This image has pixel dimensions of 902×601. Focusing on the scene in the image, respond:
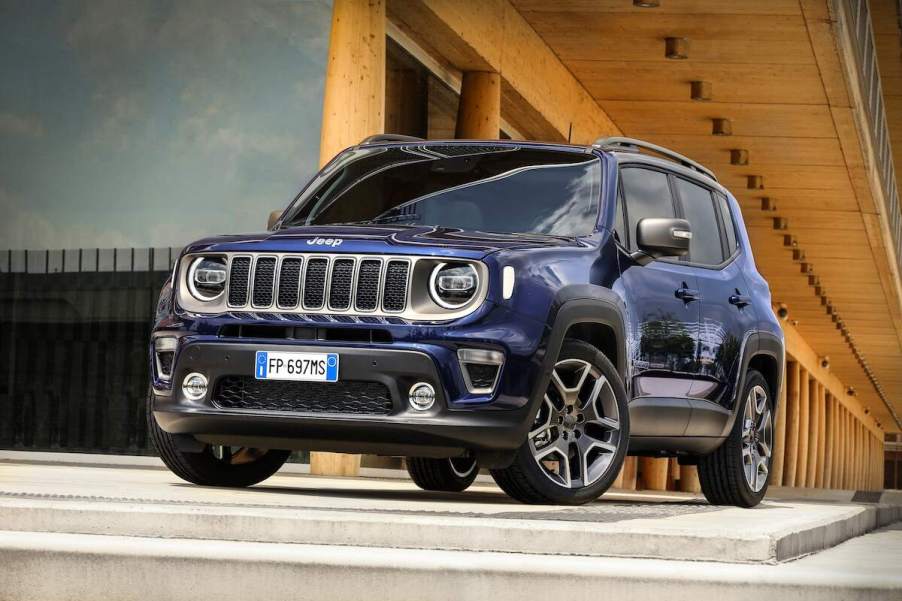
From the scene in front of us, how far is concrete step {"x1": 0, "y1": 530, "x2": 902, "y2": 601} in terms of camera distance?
5105mm

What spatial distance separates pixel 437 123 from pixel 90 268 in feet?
12.6

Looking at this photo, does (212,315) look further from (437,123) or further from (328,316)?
(437,123)

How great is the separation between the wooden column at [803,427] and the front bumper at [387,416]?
46356mm

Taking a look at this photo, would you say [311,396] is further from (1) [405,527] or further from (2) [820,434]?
(2) [820,434]

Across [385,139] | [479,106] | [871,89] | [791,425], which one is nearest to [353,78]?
[479,106]

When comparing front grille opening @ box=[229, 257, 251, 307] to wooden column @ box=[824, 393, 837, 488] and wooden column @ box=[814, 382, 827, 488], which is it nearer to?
wooden column @ box=[814, 382, 827, 488]

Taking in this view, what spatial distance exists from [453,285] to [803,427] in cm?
4910

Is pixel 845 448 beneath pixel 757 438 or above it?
beneath

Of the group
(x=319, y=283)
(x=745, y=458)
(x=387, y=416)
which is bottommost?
(x=745, y=458)

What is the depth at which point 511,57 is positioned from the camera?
1808 cm

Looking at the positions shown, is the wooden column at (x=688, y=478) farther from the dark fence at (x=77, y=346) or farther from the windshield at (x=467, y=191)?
the windshield at (x=467, y=191)

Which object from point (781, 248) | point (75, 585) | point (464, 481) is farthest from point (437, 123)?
point (781, 248)

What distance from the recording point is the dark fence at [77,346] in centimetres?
1622

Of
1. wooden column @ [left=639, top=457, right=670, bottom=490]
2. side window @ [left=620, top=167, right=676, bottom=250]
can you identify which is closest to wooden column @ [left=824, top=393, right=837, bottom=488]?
wooden column @ [left=639, top=457, right=670, bottom=490]
